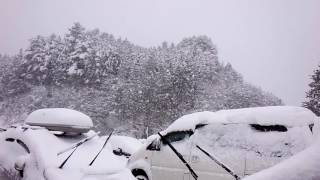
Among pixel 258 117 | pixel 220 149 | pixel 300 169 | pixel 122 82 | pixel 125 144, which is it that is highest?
pixel 122 82

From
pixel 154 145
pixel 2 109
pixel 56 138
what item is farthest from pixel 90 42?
pixel 56 138

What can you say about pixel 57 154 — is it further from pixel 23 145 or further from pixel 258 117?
pixel 258 117

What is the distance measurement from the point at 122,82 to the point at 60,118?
27.5 metres

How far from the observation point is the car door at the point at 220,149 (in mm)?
6328

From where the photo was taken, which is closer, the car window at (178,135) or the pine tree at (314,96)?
the car window at (178,135)

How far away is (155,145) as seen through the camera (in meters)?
7.69

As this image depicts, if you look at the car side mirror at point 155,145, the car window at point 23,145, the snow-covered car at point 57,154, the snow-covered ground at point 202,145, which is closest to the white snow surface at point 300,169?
the snow-covered ground at point 202,145

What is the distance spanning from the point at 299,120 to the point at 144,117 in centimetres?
2290

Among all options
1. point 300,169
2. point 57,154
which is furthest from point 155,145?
point 300,169

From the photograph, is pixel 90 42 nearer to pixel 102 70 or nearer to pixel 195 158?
pixel 102 70

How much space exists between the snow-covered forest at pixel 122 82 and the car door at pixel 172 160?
20.3 meters

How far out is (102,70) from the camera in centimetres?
3588

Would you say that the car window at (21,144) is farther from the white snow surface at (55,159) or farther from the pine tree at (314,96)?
the pine tree at (314,96)

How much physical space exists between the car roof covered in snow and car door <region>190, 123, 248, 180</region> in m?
2.28
